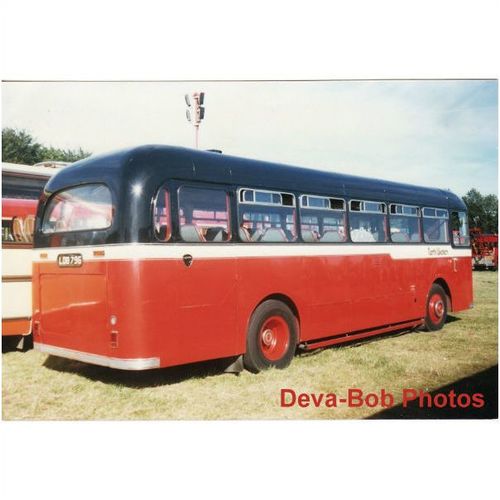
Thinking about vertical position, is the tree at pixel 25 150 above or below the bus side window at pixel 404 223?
above

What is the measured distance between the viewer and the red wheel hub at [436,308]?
1101cm

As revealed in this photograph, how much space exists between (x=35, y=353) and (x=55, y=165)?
3633 mm

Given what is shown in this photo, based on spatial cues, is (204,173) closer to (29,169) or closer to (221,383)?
(221,383)

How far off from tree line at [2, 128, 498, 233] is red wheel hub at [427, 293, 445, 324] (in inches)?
72.3

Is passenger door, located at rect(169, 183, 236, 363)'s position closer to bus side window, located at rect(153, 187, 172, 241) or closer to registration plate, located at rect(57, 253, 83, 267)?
bus side window, located at rect(153, 187, 172, 241)

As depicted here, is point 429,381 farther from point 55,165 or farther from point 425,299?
point 55,165

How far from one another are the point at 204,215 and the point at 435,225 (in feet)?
20.3

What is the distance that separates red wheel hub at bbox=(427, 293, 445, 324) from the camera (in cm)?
1101

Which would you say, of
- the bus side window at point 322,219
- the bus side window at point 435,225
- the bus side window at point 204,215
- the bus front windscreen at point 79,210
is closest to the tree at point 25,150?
the bus front windscreen at point 79,210

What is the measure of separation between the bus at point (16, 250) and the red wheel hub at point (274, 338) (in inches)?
158

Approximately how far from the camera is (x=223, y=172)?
7.00 meters

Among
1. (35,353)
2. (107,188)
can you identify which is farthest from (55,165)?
(107,188)

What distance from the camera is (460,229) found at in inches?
466

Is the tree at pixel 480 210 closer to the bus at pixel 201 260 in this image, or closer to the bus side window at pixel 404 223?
the bus side window at pixel 404 223
